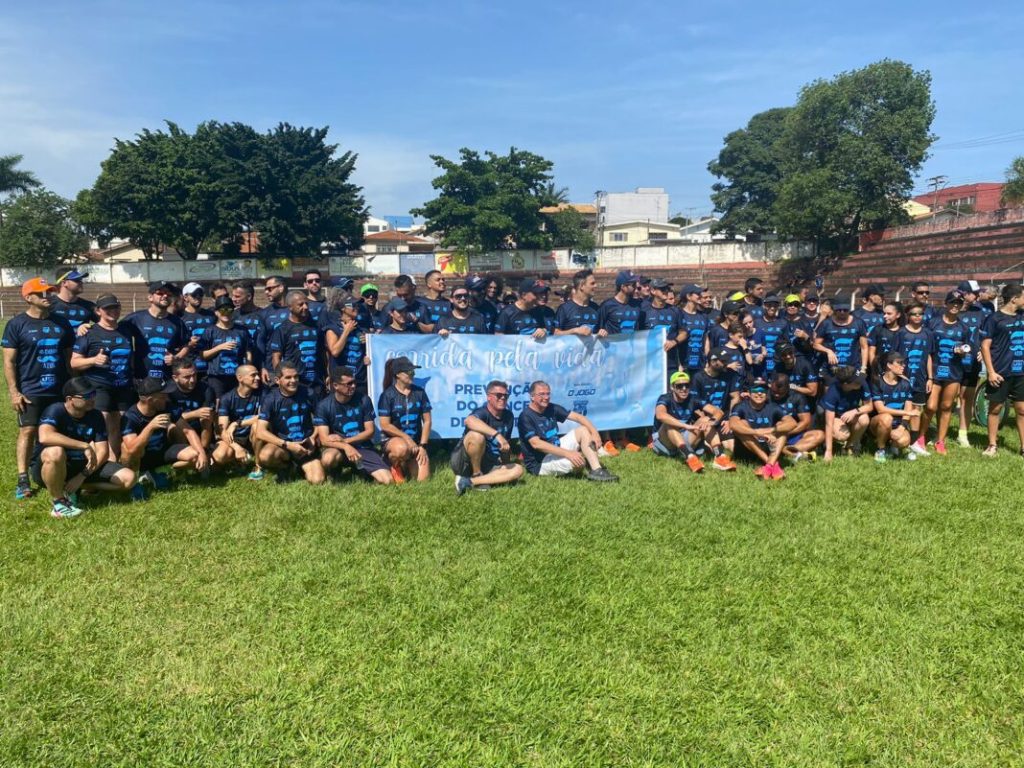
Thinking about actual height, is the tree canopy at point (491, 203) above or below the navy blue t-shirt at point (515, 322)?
above

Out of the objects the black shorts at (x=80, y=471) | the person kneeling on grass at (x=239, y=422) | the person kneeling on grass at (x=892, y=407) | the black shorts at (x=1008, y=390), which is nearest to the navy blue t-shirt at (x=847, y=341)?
the person kneeling on grass at (x=892, y=407)

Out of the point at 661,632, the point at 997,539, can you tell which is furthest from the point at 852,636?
the point at 997,539

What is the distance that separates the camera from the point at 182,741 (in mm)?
3119

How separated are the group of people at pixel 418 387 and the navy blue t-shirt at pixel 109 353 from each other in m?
0.02

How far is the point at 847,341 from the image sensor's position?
835 centimetres

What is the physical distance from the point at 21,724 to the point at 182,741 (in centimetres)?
84

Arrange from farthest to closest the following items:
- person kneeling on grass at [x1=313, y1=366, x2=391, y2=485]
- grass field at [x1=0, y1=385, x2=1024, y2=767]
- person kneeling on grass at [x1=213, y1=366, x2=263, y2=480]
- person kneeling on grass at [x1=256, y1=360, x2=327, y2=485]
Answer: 1. person kneeling on grass at [x1=213, y1=366, x2=263, y2=480]
2. person kneeling on grass at [x1=313, y1=366, x2=391, y2=485]
3. person kneeling on grass at [x1=256, y1=360, x2=327, y2=485]
4. grass field at [x1=0, y1=385, x2=1024, y2=767]

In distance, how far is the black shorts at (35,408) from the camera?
20.6 ft

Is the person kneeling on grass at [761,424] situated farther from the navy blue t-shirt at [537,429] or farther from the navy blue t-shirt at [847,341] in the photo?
the navy blue t-shirt at [537,429]

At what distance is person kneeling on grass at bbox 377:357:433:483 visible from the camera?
7.09 m

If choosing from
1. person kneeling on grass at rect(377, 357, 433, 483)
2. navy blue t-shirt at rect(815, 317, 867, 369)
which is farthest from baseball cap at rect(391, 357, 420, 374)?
navy blue t-shirt at rect(815, 317, 867, 369)

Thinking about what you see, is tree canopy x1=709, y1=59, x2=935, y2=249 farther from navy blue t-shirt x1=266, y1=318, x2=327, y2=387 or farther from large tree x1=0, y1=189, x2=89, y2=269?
large tree x1=0, y1=189, x2=89, y2=269

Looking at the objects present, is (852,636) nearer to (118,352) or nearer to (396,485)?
(396,485)

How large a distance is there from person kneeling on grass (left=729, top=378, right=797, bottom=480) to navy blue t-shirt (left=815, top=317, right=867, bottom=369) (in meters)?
1.19
